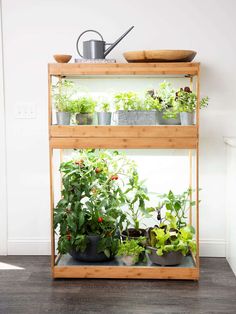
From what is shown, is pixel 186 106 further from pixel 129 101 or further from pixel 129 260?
pixel 129 260

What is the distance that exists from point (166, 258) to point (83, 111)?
3.62 ft

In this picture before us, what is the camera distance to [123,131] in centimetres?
316

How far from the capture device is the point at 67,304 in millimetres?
2852

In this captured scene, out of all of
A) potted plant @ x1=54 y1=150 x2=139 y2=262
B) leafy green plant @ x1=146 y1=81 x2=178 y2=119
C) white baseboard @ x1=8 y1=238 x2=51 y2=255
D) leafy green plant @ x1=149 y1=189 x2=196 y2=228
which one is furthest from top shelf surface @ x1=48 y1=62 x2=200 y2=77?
white baseboard @ x1=8 y1=238 x2=51 y2=255

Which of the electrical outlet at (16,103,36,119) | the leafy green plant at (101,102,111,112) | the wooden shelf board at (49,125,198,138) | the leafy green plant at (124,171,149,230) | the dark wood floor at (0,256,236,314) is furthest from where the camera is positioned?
the electrical outlet at (16,103,36,119)

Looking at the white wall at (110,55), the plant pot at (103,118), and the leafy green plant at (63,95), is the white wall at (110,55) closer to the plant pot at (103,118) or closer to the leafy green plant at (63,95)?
the leafy green plant at (63,95)

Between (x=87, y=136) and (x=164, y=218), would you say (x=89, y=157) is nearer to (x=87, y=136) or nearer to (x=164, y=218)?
(x=87, y=136)

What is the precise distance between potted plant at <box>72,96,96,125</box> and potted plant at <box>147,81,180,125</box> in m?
0.42

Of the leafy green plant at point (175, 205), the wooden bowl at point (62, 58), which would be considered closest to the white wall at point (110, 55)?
the leafy green plant at point (175, 205)

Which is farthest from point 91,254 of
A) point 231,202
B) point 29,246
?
point 231,202

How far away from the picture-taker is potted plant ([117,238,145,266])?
10.6ft

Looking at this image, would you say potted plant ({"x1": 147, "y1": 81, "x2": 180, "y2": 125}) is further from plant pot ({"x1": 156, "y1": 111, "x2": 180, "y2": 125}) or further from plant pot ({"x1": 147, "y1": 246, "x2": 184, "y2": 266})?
plant pot ({"x1": 147, "y1": 246, "x2": 184, "y2": 266})

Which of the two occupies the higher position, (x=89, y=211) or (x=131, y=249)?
(x=89, y=211)

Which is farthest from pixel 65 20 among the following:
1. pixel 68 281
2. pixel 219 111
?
pixel 68 281
